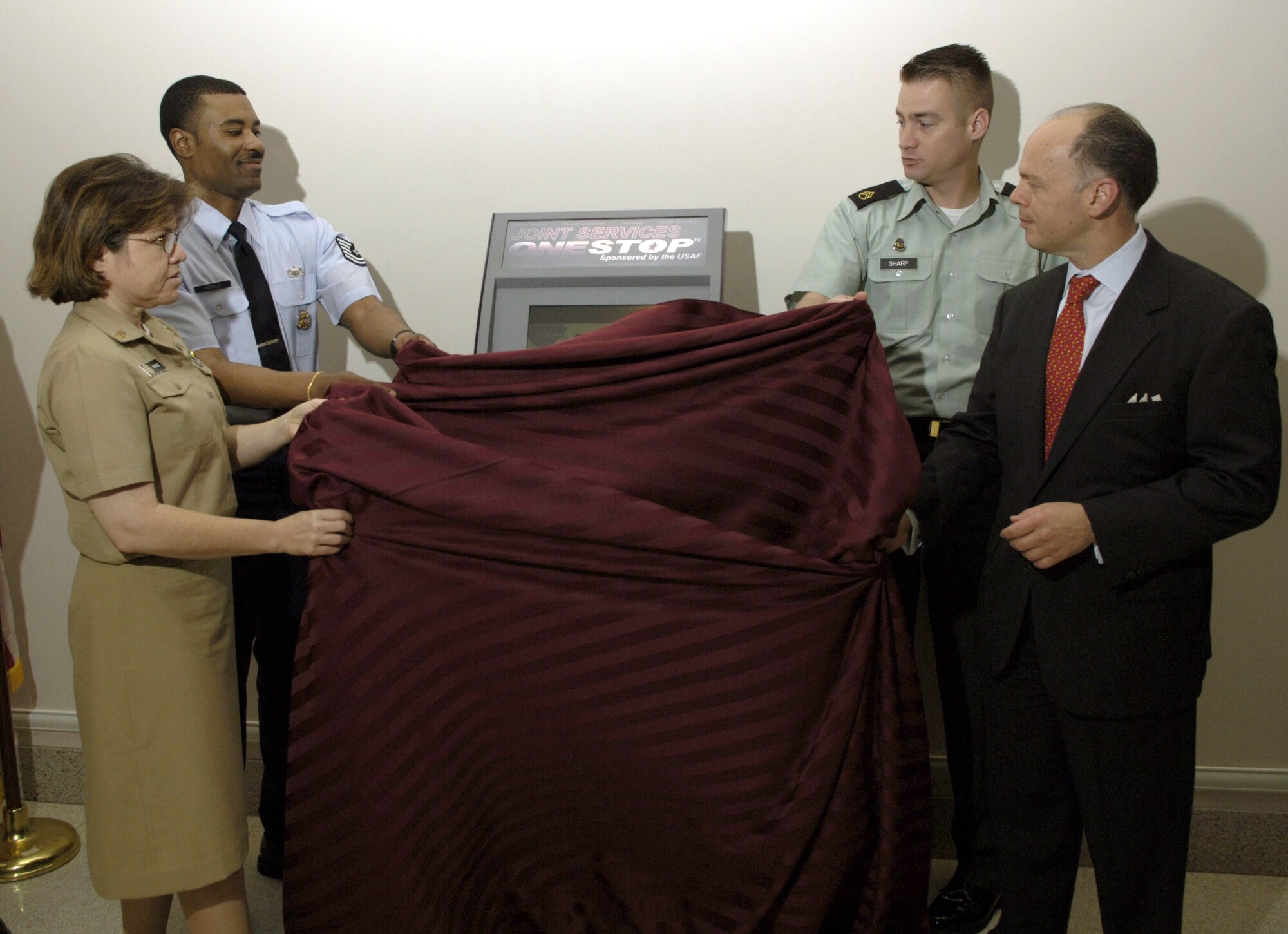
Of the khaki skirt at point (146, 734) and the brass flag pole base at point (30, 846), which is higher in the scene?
the khaki skirt at point (146, 734)

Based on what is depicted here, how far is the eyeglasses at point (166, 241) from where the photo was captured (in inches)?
71.9

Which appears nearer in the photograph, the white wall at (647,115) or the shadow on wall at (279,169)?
the white wall at (647,115)

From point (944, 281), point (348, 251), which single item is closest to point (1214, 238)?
point (944, 281)

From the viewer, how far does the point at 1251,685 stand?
273 centimetres

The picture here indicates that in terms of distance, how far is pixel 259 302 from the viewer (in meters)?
2.46

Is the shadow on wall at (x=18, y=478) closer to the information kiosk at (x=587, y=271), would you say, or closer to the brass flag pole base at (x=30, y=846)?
the brass flag pole base at (x=30, y=846)

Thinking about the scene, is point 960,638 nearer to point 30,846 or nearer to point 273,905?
point 273,905

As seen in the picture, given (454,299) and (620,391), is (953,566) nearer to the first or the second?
(620,391)

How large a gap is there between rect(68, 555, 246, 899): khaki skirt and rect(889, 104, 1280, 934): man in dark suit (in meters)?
1.29

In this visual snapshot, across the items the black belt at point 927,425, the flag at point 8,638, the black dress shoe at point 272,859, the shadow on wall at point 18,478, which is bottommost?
the black dress shoe at point 272,859

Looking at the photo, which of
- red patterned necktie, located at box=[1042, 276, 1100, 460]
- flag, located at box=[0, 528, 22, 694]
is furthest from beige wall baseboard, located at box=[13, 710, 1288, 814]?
flag, located at box=[0, 528, 22, 694]

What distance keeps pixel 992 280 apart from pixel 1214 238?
25.4 inches

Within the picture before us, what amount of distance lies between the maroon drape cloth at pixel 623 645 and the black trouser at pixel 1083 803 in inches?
16.7

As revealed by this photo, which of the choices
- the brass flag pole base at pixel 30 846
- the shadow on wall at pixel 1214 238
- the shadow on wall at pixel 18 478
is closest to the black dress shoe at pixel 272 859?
the brass flag pole base at pixel 30 846
